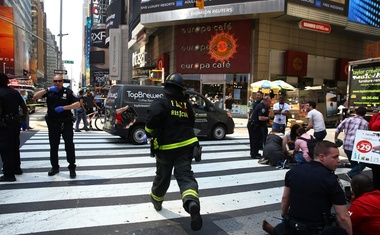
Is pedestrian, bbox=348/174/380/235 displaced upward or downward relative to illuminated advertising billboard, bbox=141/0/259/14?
downward

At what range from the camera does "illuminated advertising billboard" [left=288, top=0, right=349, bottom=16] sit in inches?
928

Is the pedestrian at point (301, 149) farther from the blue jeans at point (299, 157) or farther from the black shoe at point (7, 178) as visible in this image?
the black shoe at point (7, 178)

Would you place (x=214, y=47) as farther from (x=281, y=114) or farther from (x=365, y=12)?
(x=281, y=114)

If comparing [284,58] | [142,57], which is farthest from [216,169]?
[142,57]

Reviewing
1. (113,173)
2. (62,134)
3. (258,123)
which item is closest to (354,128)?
(258,123)

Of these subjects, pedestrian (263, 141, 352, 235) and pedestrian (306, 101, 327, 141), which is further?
pedestrian (306, 101, 327, 141)

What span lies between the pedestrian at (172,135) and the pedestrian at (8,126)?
3080 millimetres

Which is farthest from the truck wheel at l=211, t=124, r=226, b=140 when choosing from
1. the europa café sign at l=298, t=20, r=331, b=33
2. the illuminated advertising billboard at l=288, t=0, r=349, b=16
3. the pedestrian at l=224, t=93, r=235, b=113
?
the illuminated advertising billboard at l=288, t=0, r=349, b=16

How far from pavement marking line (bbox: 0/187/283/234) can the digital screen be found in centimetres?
2600

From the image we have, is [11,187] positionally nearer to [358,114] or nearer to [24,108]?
[24,108]

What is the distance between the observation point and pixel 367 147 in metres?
5.55

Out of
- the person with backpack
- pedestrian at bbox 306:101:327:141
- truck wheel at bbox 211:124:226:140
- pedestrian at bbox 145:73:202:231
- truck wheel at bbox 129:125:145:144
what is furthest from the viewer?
truck wheel at bbox 211:124:226:140

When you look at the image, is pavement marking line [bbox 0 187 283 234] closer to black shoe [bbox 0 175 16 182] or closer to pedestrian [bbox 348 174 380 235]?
black shoe [bbox 0 175 16 182]

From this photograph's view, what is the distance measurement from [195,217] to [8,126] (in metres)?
4.07
